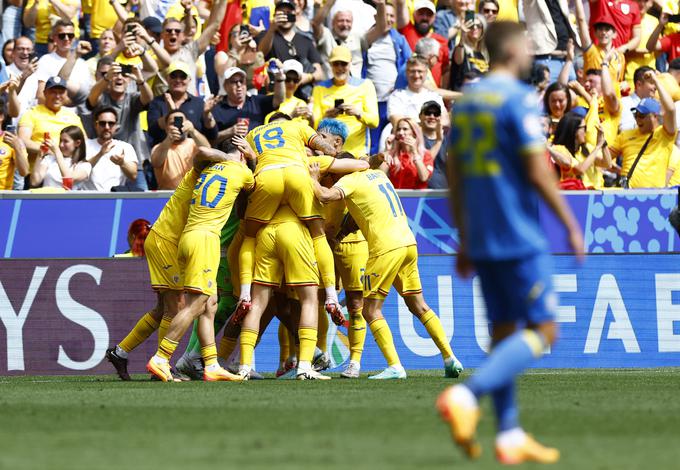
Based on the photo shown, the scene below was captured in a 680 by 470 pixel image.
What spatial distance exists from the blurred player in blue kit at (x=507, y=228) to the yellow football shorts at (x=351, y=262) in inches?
301

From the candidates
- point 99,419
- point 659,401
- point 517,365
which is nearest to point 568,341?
point 659,401

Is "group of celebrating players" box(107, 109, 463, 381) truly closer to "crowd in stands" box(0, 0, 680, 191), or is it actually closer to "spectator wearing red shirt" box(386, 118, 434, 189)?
"spectator wearing red shirt" box(386, 118, 434, 189)

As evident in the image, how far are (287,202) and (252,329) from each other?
1359 mm

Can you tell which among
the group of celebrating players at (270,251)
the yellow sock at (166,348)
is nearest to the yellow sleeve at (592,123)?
the group of celebrating players at (270,251)

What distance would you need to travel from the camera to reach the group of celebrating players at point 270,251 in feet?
42.9

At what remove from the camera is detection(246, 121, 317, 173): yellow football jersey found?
13516mm

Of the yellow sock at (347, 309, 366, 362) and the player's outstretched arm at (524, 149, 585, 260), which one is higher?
the player's outstretched arm at (524, 149, 585, 260)

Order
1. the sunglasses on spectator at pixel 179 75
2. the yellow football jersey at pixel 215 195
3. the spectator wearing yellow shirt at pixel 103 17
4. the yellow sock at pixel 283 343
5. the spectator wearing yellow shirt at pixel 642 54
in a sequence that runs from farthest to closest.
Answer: the spectator wearing yellow shirt at pixel 642 54 → the spectator wearing yellow shirt at pixel 103 17 → the sunglasses on spectator at pixel 179 75 → the yellow sock at pixel 283 343 → the yellow football jersey at pixel 215 195

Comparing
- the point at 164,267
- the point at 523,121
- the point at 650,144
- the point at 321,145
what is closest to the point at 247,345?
the point at 164,267

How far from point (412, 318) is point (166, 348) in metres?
3.53

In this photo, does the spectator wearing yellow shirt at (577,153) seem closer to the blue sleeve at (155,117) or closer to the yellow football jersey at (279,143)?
the yellow football jersey at (279,143)

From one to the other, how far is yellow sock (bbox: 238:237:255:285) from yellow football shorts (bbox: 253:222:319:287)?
0.08 metres

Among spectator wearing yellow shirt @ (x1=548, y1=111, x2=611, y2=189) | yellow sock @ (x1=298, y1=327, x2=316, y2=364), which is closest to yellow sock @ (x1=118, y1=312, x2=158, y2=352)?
yellow sock @ (x1=298, y1=327, x2=316, y2=364)

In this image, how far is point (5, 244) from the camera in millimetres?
15781
